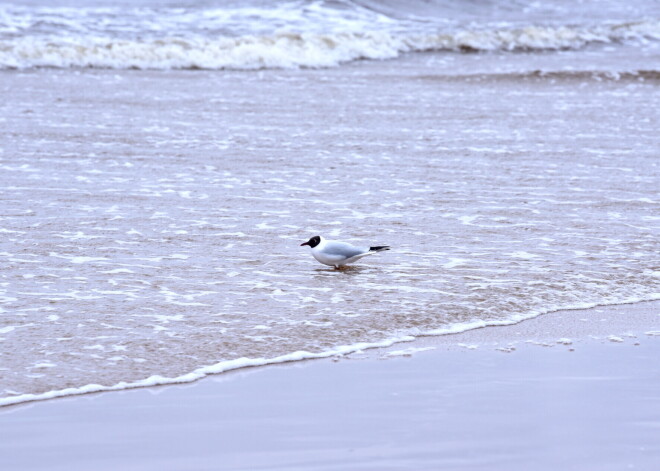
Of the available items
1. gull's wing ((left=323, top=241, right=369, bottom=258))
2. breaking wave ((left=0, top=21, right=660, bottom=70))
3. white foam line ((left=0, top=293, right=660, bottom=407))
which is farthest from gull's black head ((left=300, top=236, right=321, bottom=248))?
breaking wave ((left=0, top=21, right=660, bottom=70))

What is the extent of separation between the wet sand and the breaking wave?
1721 cm

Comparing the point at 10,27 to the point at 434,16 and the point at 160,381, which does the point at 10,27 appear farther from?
the point at 160,381

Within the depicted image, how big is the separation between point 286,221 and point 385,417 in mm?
4040

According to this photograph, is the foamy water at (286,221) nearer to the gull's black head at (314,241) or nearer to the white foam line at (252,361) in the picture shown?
the white foam line at (252,361)

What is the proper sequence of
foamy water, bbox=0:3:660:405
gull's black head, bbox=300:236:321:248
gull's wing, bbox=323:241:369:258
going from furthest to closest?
gull's black head, bbox=300:236:321:248 → gull's wing, bbox=323:241:369:258 → foamy water, bbox=0:3:660:405

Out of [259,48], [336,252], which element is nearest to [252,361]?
[336,252]

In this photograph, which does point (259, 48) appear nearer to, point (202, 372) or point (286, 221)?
point (286, 221)

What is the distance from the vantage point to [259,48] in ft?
76.4

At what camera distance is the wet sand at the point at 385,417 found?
13.0ft

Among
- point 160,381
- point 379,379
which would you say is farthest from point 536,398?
point 160,381

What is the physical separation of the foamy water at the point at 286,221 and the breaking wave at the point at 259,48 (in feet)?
16.9

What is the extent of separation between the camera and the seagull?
6.83 m

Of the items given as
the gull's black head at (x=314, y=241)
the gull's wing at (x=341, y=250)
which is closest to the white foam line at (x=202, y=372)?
the gull's wing at (x=341, y=250)

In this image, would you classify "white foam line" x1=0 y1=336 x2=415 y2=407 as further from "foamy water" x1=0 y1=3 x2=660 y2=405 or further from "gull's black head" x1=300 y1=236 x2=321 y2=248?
"gull's black head" x1=300 y1=236 x2=321 y2=248
